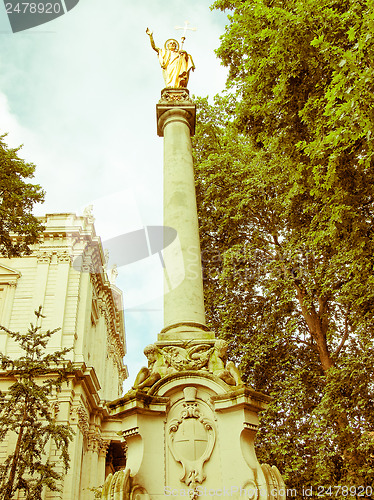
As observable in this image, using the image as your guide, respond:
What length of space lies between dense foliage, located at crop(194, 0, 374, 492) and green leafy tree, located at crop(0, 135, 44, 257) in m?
5.47

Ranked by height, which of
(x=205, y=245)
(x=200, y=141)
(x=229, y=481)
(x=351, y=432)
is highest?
(x=200, y=141)

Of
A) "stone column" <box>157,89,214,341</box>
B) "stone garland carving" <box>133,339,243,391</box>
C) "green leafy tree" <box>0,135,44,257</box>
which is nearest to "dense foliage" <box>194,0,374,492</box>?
"stone column" <box>157,89,214,341</box>

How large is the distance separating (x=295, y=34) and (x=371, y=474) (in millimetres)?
8748

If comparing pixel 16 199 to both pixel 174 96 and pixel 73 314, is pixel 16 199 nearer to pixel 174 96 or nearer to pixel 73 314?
pixel 174 96

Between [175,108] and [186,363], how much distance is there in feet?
17.5

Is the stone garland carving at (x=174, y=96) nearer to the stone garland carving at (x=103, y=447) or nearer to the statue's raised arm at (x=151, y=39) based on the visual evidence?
the statue's raised arm at (x=151, y=39)

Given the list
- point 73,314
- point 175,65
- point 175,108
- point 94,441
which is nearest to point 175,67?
point 175,65

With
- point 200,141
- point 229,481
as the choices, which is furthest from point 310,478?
point 200,141

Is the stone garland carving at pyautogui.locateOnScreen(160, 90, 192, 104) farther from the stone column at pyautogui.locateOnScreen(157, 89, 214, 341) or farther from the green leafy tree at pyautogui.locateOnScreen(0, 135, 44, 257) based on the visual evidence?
the green leafy tree at pyautogui.locateOnScreen(0, 135, 44, 257)

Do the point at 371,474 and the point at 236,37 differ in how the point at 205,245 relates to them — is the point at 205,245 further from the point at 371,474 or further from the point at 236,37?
the point at 371,474

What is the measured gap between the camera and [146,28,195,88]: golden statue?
10188mm

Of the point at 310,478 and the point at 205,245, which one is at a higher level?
the point at 205,245

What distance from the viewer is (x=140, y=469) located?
5.75 metres

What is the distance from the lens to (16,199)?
13750mm
